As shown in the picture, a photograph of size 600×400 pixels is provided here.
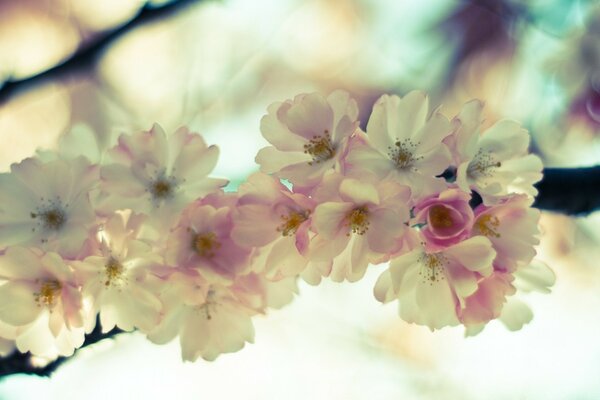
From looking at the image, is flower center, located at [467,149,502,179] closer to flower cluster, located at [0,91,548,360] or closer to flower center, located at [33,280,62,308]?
flower cluster, located at [0,91,548,360]

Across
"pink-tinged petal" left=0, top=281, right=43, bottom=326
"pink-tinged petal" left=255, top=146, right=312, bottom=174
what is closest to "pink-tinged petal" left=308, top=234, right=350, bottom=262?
"pink-tinged petal" left=255, top=146, right=312, bottom=174

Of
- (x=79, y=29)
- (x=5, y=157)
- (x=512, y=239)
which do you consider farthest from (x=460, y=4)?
(x=5, y=157)

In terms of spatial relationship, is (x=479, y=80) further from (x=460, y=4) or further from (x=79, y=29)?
(x=79, y=29)

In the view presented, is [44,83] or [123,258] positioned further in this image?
[44,83]

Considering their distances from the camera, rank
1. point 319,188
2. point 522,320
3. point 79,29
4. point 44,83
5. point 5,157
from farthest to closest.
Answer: point 79,29
point 5,157
point 44,83
point 522,320
point 319,188

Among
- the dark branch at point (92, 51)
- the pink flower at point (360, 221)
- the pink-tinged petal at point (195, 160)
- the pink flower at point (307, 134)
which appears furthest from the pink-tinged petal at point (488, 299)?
the dark branch at point (92, 51)

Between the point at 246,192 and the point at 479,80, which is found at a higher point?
the point at 246,192

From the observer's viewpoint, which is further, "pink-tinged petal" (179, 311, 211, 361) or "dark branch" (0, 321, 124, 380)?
"dark branch" (0, 321, 124, 380)
